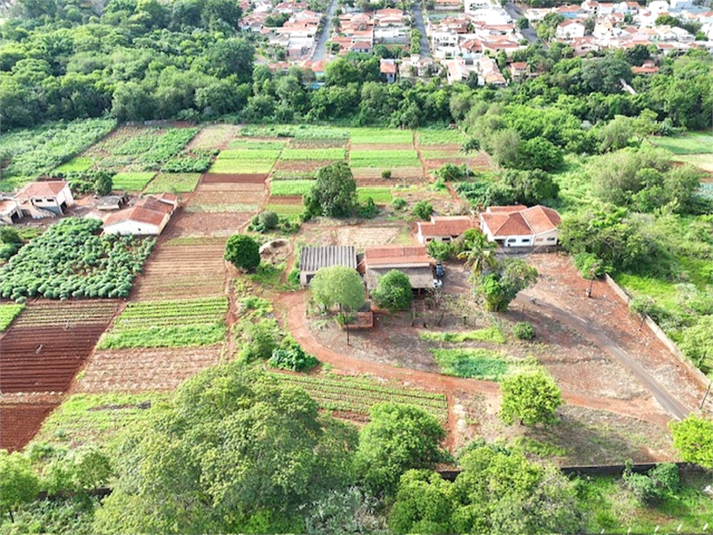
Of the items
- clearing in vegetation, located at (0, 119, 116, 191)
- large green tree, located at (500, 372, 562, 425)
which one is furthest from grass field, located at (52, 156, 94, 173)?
large green tree, located at (500, 372, 562, 425)

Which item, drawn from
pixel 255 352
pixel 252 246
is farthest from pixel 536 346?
pixel 252 246

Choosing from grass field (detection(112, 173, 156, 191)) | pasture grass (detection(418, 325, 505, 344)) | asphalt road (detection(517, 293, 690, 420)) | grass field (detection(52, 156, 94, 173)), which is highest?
grass field (detection(52, 156, 94, 173))

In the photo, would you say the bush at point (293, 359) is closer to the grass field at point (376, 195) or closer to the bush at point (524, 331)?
the bush at point (524, 331)

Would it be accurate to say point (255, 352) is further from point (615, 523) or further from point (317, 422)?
point (615, 523)

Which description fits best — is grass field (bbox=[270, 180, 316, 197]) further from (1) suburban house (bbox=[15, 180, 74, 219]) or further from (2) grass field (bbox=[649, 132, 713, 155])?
(2) grass field (bbox=[649, 132, 713, 155])

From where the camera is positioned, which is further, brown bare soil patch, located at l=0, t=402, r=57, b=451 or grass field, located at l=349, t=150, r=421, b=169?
grass field, located at l=349, t=150, r=421, b=169

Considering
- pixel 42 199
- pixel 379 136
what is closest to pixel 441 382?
pixel 42 199

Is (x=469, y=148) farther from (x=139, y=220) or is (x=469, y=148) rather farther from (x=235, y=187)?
(x=139, y=220)
